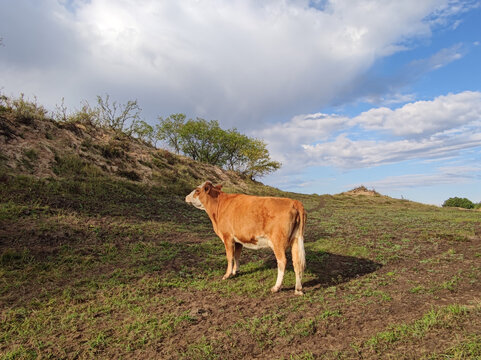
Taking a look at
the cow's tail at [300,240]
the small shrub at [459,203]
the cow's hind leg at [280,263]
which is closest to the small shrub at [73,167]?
the cow's hind leg at [280,263]

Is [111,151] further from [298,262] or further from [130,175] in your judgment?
[298,262]

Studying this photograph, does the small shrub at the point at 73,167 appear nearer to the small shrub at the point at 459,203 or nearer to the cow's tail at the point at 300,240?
the cow's tail at the point at 300,240

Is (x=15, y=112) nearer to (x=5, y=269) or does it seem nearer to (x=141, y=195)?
(x=141, y=195)

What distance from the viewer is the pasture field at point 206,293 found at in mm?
4195

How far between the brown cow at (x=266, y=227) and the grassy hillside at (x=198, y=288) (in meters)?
0.71

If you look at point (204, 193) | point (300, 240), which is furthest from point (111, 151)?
point (300, 240)

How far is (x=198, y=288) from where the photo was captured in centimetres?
673

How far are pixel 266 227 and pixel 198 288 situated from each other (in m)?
2.11

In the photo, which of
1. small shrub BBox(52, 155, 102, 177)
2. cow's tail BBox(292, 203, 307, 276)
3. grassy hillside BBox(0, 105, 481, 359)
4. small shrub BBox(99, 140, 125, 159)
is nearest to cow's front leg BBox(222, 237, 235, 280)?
grassy hillside BBox(0, 105, 481, 359)

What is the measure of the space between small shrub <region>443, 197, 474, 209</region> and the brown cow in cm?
4483

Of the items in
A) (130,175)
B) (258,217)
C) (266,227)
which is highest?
(130,175)

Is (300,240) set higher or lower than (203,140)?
lower

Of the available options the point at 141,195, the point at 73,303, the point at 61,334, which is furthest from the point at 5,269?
the point at 141,195

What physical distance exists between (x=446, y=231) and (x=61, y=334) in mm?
14396
